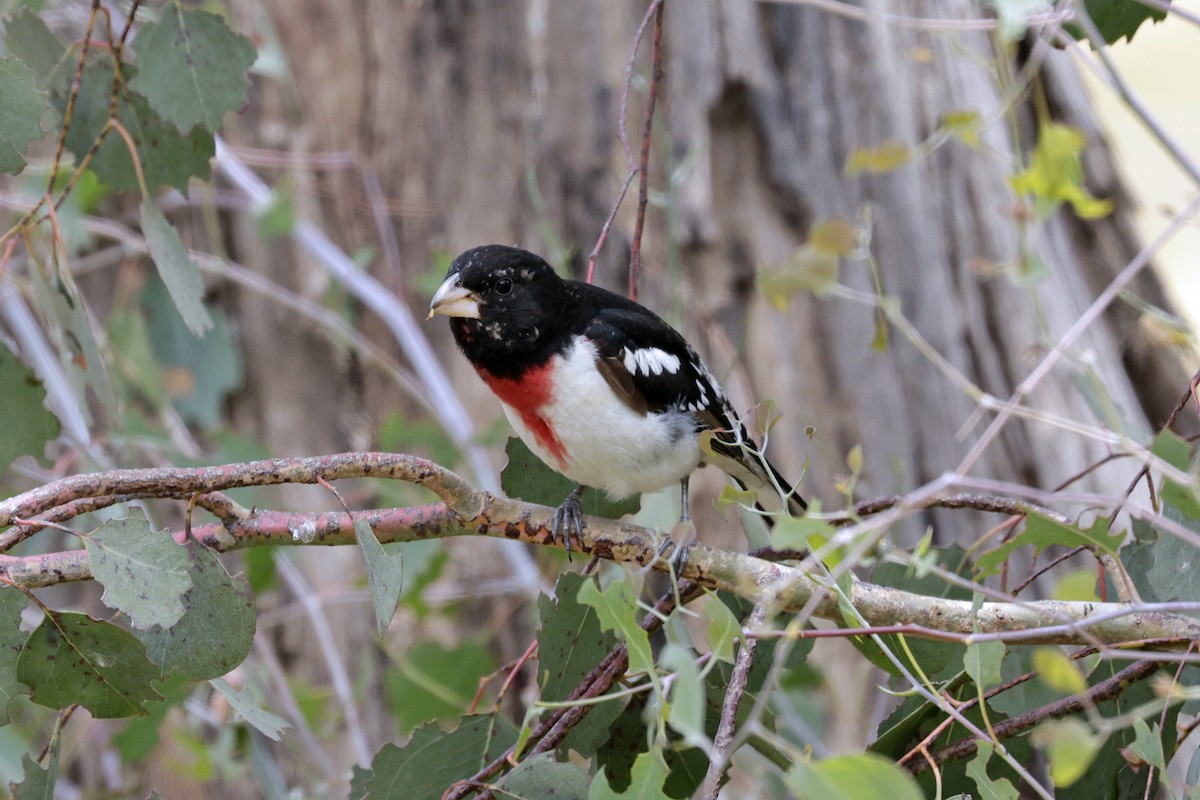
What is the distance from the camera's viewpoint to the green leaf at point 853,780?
3.31 ft

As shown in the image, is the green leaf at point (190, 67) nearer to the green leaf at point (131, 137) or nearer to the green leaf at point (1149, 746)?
the green leaf at point (131, 137)

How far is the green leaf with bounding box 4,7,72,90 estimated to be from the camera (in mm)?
2324

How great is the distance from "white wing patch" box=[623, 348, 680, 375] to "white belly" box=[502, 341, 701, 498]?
97mm

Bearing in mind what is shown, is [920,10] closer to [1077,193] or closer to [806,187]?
[806,187]

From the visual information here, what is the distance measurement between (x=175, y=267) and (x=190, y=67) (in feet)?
1.27

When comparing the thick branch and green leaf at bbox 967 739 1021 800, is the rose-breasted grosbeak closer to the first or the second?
the thick branch

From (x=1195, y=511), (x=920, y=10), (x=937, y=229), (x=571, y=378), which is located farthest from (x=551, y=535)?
(x=920, y=10)

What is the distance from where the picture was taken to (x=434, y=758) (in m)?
1.96

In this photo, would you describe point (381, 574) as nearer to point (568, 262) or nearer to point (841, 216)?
point (568, 262)

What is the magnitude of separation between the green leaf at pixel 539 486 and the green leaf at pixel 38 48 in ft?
3.98

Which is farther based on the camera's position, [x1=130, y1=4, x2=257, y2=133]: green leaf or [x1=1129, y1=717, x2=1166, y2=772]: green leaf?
[x1=130, y1=4, x2=257, y2=133]: green leaf

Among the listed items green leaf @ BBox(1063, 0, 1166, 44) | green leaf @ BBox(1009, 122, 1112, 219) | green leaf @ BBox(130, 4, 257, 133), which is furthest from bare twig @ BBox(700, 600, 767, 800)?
green leaf @ BBox(130, 4, 257, 133)

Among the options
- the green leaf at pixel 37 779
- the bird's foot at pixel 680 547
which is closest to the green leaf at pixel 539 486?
the bird's foot at pixel 680 547

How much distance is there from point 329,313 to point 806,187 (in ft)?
6.23
